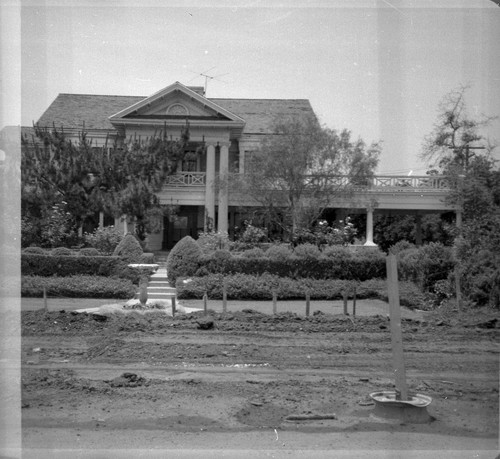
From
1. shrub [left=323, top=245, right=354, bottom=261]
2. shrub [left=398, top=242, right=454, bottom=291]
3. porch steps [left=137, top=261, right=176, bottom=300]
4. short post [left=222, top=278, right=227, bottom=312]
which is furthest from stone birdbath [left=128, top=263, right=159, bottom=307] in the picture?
shrub [left=398, top=242, right=454, bottom=291]

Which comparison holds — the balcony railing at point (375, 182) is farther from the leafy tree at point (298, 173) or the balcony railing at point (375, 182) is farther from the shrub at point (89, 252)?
the shrub at point (89, 252)

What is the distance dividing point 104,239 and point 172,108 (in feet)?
10.8

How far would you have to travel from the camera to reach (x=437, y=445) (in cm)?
501

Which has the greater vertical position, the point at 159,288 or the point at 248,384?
the point at 159,288

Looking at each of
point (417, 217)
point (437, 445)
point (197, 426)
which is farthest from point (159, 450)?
point (417, 217)

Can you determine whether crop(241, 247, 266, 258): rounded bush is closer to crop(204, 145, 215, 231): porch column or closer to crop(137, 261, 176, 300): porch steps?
crop(204, 145, 215, 231): porch column

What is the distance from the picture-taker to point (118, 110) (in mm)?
11094

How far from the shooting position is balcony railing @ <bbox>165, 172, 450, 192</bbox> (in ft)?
41.3

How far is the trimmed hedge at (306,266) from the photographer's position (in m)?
13.3

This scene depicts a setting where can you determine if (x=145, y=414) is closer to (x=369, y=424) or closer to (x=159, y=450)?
(x=159, y=450)

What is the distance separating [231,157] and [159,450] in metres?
14.1

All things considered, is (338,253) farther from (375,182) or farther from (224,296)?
(224,296)

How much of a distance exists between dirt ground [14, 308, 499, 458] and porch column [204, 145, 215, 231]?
5392 millimetres

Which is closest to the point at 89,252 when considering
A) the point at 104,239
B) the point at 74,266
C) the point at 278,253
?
the point at 104,239
